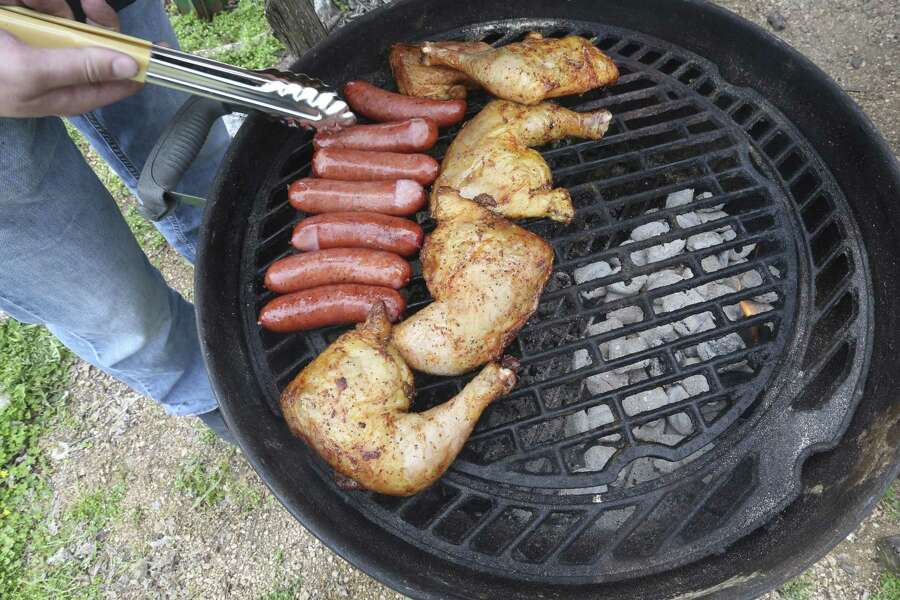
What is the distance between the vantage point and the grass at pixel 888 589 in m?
2.77

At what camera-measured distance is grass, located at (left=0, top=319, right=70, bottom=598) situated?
11.0 ft

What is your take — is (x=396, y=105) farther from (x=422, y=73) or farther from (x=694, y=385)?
(x=694, y=385)

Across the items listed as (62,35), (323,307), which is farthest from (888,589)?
(62,35)

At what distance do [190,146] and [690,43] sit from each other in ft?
8.12

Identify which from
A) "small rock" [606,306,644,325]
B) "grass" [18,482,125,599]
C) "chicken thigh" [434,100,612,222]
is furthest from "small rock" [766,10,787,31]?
"grass" [18,482,125,599]

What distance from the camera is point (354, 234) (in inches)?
95.6

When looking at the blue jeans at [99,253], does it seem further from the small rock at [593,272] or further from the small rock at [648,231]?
the small rock at [648,231]

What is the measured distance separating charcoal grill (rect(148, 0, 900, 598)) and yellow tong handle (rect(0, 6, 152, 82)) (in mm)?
708

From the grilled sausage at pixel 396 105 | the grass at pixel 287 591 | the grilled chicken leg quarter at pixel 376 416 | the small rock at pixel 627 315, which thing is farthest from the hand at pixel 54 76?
the grass at pixel 287 591

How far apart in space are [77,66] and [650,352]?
7.42ft

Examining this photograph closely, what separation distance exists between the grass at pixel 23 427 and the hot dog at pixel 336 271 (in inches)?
99.2

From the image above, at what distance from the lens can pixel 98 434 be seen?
12.2 ft

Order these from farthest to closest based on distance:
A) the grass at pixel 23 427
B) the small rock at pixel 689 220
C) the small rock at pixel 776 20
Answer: the small rock at pixel 776 20 < the grass at pixel 23 427 < the small rock at pixel 689 220

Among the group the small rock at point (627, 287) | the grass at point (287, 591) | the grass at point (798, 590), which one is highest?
the small rock at point (627, 287)
